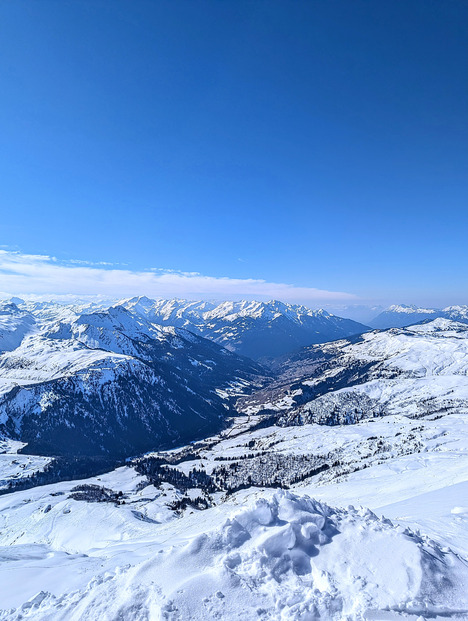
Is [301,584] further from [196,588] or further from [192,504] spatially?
[192,504]

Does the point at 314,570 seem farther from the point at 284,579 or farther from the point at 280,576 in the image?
the point at 280,576

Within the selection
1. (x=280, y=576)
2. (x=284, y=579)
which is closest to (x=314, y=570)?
(x=284, y=579)

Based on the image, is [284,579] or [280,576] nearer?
[284,579]

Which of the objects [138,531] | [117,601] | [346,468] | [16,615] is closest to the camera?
[117,601]

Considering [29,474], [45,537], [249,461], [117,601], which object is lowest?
[29,474]

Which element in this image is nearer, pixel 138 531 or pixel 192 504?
pixel 138 531

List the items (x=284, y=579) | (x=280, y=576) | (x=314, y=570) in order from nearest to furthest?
1. (x=284, y=579)
2. (x=280, y=576)
3. (x=314, y=570)

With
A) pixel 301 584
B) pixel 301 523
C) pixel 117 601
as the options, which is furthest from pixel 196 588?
pixel 301 523

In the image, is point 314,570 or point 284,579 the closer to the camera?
point 284,579

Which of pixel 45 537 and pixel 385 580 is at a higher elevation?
pixel 385 580

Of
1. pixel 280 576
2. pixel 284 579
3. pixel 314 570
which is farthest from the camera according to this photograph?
pixel 314 570

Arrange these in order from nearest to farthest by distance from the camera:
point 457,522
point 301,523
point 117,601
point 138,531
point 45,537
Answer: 1. point 117,601
2. point 301,523
3. point 457,522
4. point 138,531
5. point 45,537
